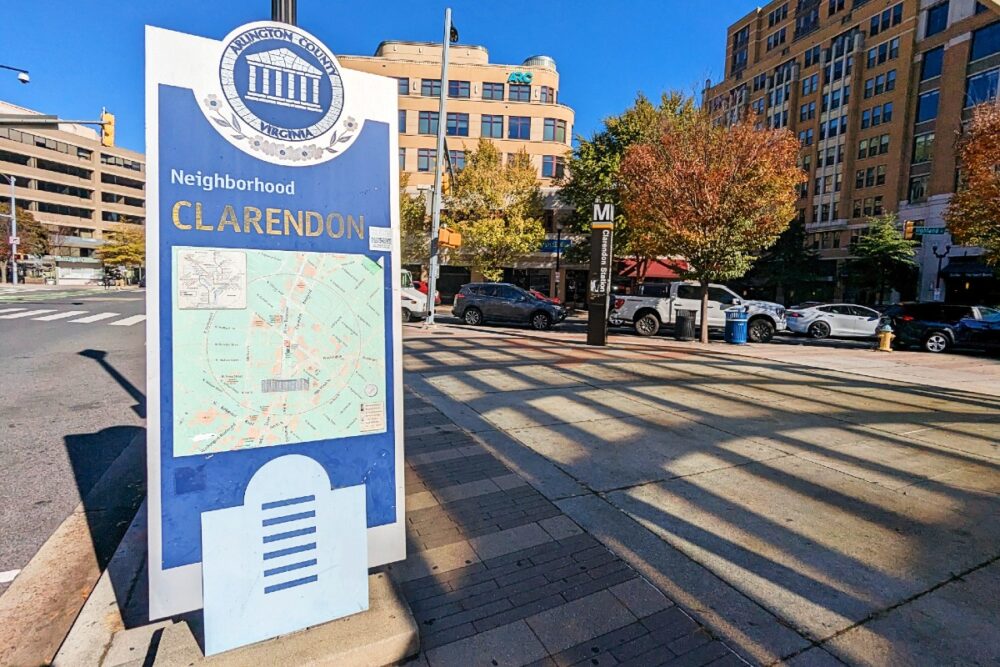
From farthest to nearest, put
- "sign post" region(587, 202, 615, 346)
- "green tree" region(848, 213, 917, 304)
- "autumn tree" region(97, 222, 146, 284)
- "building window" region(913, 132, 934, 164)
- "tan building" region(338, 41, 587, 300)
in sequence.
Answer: "autumn tree" region(97, 222, 146, 284)
"tan building" region(338, 41, 587, 300)
"building window" region(913, 132, 934, 164)
"green tree" region(848, 213, 917, 304)
"sign post" region(587, 202, 615, 346)

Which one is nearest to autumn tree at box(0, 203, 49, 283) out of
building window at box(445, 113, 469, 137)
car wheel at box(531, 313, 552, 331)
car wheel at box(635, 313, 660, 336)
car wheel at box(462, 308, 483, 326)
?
building window at box(445, 113, 469, 137)

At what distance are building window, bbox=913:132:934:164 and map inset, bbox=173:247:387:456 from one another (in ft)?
166

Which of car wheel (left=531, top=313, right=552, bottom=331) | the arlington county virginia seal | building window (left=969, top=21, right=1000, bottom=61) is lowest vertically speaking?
car wheel (left=531, top=313, right=552, bottom=331)

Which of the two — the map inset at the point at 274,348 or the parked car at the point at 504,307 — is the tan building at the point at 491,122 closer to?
the parked car at the point at 504,307

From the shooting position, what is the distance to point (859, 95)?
45312 mm

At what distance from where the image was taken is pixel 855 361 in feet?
42.0

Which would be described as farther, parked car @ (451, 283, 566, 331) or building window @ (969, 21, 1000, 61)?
building window @ (969, 21, 1000, 61)

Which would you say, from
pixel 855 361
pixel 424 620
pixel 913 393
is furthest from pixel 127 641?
pixel 855 361

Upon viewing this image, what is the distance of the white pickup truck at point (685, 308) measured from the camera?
59.3 ft

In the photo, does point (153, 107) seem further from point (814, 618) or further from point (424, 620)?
point (814, 618)

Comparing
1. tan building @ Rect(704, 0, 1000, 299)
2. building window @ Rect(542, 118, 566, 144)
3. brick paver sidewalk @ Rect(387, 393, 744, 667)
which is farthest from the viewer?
building window @ Rect(542, 118, 566, 144)

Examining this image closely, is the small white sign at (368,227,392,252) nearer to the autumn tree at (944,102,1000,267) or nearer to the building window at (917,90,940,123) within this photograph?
the autumn tree at (944,102,1000,267)

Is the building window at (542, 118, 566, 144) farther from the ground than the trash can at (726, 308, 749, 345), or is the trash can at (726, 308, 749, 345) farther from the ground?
the building window at (542, 118, 566, 144)

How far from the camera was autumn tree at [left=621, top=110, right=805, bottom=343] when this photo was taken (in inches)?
585
